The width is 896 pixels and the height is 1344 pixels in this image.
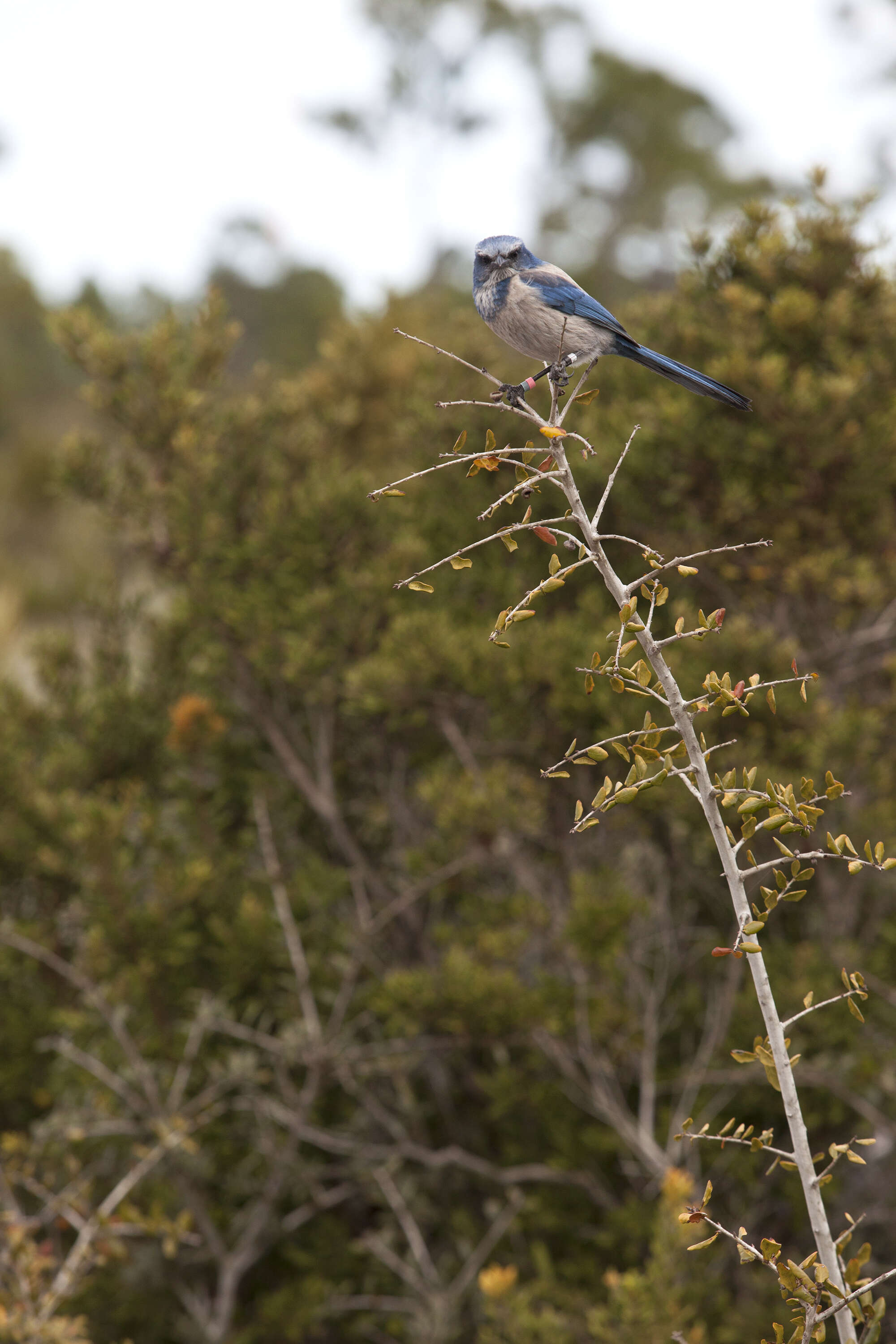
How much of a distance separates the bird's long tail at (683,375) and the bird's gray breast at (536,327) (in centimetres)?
6

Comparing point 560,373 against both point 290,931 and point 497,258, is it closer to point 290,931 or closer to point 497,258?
point 497,258

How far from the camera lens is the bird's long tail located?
1868 millimetres

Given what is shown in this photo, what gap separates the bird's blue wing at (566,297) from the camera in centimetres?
241

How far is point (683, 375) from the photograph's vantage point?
2.10m

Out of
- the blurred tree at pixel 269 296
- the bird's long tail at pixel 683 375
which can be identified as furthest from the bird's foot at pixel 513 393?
the blurred tree at pixel 269 296

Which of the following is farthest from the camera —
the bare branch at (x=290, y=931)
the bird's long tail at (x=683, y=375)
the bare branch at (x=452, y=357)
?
the bare branch at (x=290, y=931)

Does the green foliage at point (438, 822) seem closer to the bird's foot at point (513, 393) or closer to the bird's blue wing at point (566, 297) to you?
the bird's blue wing at point (566, 297)

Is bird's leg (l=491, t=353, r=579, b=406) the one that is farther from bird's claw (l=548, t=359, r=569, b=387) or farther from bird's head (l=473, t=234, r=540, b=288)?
bird's head (l=473, t=234, r=540, b=288)

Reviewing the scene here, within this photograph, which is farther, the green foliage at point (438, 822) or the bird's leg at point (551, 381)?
the green foliage at point (438, 822)

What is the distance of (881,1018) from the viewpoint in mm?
4996

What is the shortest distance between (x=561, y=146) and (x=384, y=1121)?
15.3 meters

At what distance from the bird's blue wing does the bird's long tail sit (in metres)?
0.06

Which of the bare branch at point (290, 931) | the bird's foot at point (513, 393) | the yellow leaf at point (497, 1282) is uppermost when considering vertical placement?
the bird's foot at point (513, 393)

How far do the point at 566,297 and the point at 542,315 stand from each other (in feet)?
0.45
